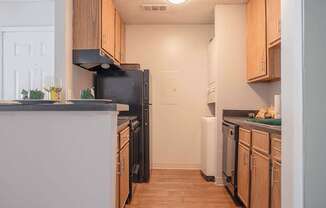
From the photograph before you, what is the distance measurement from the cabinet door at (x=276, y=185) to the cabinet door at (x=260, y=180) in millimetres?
97

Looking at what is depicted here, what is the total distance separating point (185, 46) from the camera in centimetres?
500

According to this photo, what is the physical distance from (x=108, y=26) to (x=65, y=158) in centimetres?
215

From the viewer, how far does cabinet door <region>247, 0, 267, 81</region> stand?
3.30m

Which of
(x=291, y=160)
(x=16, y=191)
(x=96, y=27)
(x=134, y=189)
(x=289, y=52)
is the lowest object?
(x=134, y=189)

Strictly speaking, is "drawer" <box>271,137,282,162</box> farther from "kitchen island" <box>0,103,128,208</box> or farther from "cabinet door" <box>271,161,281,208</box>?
"kitchen island" <box>0,103,128,208</box>

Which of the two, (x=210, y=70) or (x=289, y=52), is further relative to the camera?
(x=210, y=70)

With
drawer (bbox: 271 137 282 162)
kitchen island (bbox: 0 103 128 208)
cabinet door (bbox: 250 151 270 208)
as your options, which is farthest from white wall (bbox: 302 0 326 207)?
kitchen island (bbox: 0 103 128 208)

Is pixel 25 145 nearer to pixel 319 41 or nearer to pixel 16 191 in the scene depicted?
pixel 16 191

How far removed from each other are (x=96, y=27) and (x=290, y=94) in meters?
2.08

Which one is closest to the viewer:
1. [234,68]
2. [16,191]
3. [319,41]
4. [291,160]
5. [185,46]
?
[319,41]

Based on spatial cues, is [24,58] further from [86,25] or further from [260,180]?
[260,180]

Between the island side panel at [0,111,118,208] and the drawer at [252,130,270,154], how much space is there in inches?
47.7

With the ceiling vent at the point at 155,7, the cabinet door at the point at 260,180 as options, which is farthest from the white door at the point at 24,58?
the cabinet door at the point at 260,180

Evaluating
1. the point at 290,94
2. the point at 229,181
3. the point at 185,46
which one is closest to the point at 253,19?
the point at 185,46
